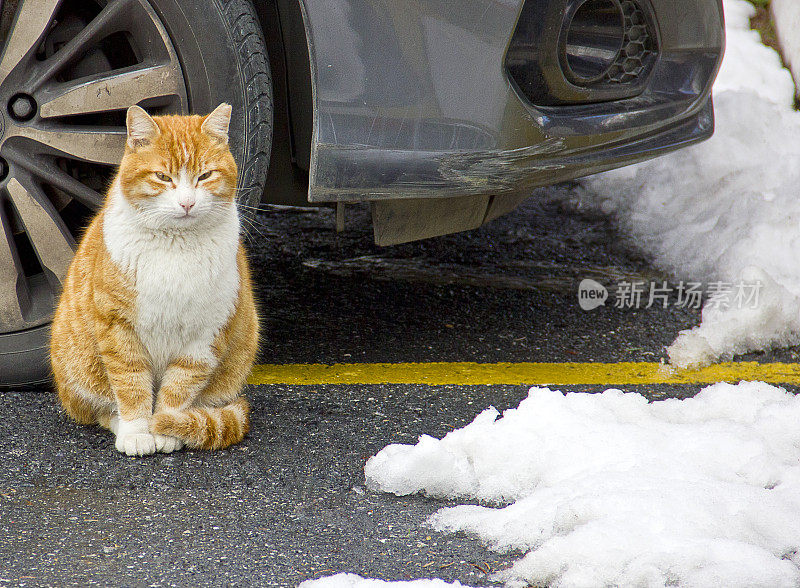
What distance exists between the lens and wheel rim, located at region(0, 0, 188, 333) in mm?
2479

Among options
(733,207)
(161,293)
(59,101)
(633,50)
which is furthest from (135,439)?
(733,207)

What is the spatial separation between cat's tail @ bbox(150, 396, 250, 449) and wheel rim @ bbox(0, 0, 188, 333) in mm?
673

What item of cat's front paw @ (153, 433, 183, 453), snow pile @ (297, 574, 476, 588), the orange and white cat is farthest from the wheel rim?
snow pile @ (297, 574, 476, 588)

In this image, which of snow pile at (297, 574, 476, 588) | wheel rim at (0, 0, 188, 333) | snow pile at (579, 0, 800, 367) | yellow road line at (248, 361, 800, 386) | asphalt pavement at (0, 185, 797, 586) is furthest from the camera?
snow pile at (579, 0, 800, 367)

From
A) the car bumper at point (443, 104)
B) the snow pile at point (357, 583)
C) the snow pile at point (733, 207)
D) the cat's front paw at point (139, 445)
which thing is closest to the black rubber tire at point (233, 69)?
the car bumper at point (443, 104)

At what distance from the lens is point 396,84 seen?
2365mm

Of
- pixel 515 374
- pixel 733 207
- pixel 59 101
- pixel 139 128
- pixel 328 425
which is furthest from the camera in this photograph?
pixel 733 207

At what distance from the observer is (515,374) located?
10.1 feet

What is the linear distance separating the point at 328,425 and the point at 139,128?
1.05 m

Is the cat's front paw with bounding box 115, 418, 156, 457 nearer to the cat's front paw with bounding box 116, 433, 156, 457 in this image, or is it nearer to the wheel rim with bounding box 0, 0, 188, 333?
the cat's front paw with bounding box 116, 433, 156, 457

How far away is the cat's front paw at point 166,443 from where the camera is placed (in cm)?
240

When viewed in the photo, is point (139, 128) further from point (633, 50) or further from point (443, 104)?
point (633, 50)

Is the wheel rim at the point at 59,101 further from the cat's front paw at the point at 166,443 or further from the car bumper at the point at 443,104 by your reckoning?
the cat's front paw at the point at 166,443

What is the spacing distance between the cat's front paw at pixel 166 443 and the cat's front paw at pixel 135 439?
0.01 metres
